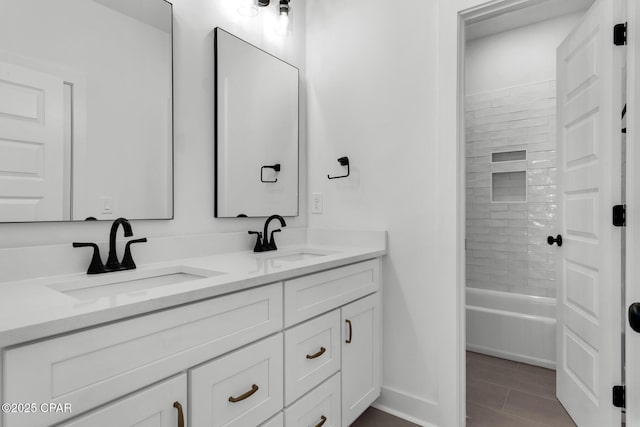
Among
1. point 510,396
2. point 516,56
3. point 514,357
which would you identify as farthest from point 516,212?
point 510,396

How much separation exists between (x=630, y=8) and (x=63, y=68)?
1.97 meters

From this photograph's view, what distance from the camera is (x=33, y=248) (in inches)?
45.6

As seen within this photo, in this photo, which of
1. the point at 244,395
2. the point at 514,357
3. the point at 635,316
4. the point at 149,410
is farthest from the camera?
the point at 514,357

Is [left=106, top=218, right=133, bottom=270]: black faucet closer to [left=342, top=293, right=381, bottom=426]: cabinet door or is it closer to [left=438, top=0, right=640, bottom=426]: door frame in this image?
[left=342, top=293, right=381, bottom=426]: cabinet door

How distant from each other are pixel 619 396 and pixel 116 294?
6.57 feet

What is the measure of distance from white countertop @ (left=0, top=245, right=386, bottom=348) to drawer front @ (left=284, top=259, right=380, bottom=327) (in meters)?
0.04

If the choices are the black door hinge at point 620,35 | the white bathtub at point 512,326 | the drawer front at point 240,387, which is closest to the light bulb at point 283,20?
the black door hinge at point 620,35

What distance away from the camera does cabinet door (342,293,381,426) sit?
64.0 inches

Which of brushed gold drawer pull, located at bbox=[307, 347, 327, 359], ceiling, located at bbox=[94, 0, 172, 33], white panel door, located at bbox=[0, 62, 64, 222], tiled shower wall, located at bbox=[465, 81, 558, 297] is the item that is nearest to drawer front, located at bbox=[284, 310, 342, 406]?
brushed gold drawer pull, located at bbox=[307, 347, 327, 359]

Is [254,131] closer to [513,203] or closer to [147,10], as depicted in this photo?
[147,10]

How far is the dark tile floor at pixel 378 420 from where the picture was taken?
183cm

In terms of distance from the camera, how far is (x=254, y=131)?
6.36 feet

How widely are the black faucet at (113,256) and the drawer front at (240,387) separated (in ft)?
1.82

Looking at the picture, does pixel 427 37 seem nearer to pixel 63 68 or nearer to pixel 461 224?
pixel 461 224
